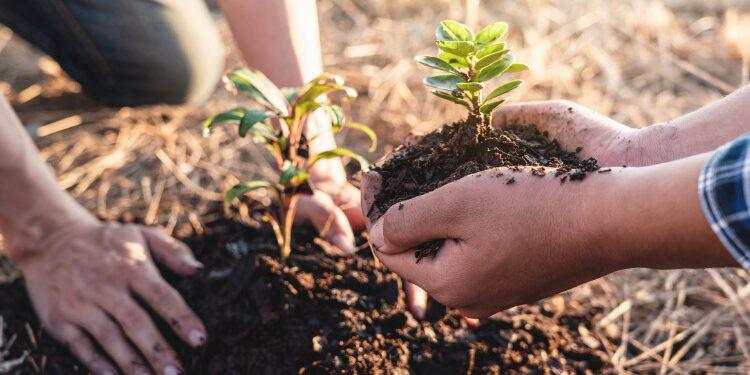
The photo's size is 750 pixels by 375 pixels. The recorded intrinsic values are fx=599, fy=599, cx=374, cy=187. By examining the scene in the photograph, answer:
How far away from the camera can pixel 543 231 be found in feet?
3.63

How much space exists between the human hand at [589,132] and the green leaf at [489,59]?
→ 334 mm

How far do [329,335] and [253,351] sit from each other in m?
0.20

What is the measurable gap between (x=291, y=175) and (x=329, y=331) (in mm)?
413

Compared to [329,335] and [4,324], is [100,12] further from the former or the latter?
[329,335]

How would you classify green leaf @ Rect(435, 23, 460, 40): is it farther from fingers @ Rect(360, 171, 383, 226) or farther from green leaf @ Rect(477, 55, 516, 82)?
fingers @ Rect(360, 171, 383, 226)

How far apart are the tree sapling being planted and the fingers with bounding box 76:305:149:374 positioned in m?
0.77

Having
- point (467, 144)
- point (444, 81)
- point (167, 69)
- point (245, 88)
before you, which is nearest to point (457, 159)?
point (467, 144)

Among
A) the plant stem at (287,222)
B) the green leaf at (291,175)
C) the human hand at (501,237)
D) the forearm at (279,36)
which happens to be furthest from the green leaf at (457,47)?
the forearm at (279,36)

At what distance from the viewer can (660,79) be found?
333 centimetres

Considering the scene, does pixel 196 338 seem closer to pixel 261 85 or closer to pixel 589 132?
pixel 261 85

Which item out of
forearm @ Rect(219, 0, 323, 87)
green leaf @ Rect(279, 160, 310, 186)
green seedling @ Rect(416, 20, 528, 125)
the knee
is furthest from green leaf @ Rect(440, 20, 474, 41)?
the knee

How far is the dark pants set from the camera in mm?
2684

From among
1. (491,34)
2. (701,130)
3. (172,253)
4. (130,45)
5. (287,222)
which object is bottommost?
(172,253)

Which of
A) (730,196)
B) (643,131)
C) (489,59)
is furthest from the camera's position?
(643,131)
